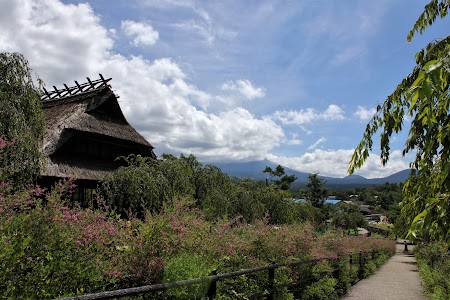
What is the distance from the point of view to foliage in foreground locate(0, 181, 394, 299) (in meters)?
3.25

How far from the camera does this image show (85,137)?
20391 mm

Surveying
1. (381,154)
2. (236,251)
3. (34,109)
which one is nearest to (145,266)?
(236,251)

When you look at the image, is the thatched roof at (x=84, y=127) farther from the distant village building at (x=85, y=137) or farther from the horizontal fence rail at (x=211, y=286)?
the horizontal fence rail at (x=211, y=286)

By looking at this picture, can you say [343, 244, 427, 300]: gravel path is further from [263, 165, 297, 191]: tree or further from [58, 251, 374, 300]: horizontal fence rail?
[263, 165, 297, 191]: tree

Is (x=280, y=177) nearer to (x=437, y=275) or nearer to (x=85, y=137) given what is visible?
(x=85, y=137)

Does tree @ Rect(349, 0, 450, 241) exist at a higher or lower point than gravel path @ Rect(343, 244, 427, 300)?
higher

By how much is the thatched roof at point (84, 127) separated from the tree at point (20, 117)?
6.39 metres

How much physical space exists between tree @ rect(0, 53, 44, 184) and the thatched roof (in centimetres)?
639

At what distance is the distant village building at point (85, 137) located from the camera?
703 inches

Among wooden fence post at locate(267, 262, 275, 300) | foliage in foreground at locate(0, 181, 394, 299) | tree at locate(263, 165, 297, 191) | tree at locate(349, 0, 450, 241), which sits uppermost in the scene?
tree at locate(263, 165, 297, 191)

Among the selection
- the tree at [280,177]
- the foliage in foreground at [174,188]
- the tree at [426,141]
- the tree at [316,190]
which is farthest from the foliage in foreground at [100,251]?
the tree at [280,177]

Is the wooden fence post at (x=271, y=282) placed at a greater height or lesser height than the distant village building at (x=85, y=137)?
lesser

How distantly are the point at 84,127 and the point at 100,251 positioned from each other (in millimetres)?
17468

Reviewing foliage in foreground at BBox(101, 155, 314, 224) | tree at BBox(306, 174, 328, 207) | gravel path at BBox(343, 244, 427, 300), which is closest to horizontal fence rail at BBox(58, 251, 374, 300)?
gravel path at BBox(343, 244, 427, 300)
